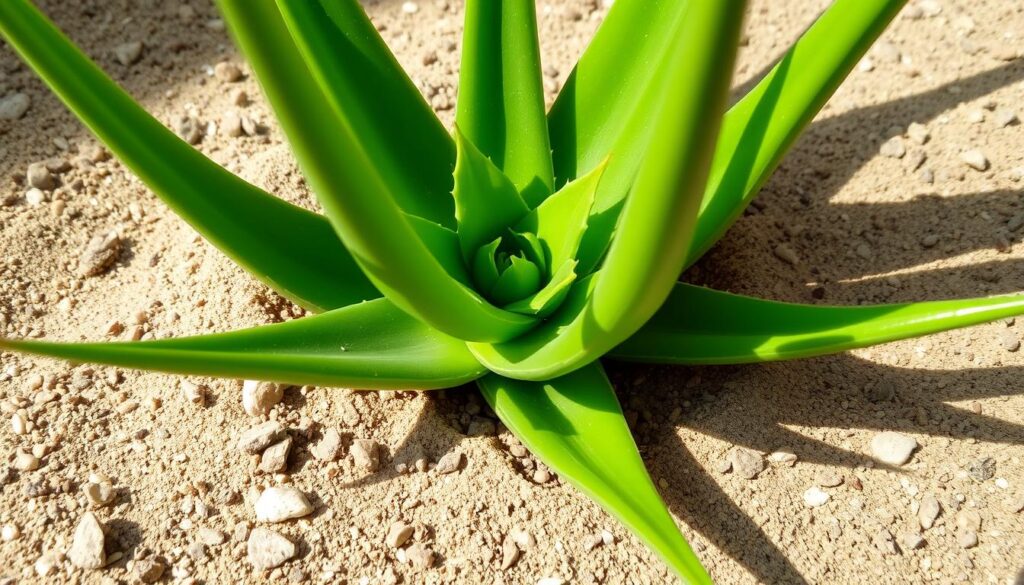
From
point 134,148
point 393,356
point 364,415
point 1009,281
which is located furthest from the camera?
point 1009,281

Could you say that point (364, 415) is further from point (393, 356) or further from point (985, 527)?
point (985, 527)

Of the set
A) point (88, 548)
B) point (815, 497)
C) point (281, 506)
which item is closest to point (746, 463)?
point (815, 497)

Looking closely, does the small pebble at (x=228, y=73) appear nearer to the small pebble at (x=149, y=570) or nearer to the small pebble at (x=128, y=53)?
the small pebble at (x=128, y=53)

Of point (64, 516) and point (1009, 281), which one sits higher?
point (1009, 281)

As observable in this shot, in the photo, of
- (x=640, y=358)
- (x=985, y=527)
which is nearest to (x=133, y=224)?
(x=640, y=358)

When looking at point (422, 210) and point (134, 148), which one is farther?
point (422, 210)

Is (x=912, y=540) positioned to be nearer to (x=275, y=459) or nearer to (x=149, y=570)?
(x=275, y=459)

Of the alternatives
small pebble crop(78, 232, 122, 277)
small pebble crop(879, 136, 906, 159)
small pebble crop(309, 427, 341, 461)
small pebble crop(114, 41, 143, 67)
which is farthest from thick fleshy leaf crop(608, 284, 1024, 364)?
small pebble crop(114, 41, 143, 67)
